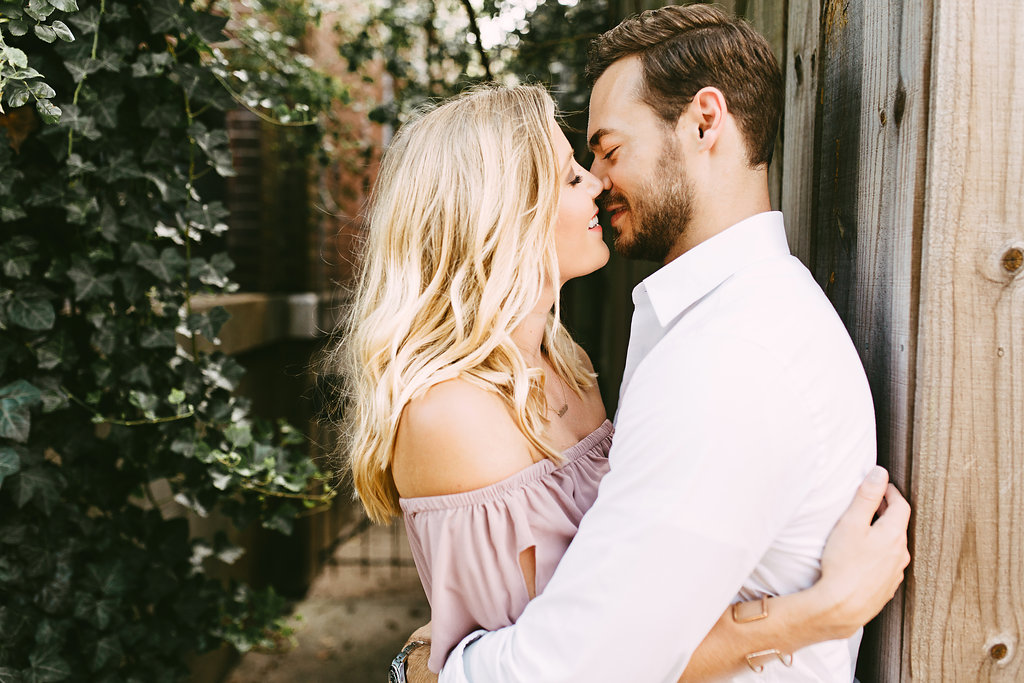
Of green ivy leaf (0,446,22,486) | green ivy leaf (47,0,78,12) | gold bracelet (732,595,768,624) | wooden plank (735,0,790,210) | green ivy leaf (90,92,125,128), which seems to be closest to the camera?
gold bracelet (732,595,768,624)

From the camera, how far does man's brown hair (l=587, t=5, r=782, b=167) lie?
1729 mm

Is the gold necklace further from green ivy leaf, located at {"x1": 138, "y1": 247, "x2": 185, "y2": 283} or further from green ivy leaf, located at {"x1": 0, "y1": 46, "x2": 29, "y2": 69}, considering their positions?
green ivy leaf, located at {"x1": 0, "y1": 46, "x2": 29, "y2": 69}

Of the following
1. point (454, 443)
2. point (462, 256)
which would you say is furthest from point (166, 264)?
point (454, 443)

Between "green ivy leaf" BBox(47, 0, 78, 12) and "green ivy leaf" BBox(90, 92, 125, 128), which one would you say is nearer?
"green ivy leaf" BBox(47, 0, 78, 12)

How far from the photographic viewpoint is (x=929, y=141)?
122cm

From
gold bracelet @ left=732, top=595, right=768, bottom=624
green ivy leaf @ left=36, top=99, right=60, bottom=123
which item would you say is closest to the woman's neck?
gold bracelet @ left=732, top=595, right=768, bottom=624

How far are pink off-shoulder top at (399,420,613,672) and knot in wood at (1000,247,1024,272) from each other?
0.95 meters

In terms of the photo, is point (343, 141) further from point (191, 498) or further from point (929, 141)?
point (929, 141)

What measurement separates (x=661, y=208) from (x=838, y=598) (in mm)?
935

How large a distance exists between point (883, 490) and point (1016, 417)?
0.24 metres

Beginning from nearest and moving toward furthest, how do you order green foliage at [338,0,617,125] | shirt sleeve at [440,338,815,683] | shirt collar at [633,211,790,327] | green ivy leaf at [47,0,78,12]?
shirt sleeve at [440,338,815,683], shirt collar at [633,211,790,327], green ivy leaf at [47,0,78,12], green foliage at [338,0,617,125]

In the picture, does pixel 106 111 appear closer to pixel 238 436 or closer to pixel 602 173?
pixel 238 436

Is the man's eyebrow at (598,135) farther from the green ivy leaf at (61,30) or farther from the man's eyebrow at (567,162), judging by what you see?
the green ivy leaf at (61,30)

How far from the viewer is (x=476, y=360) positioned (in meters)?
1.72
